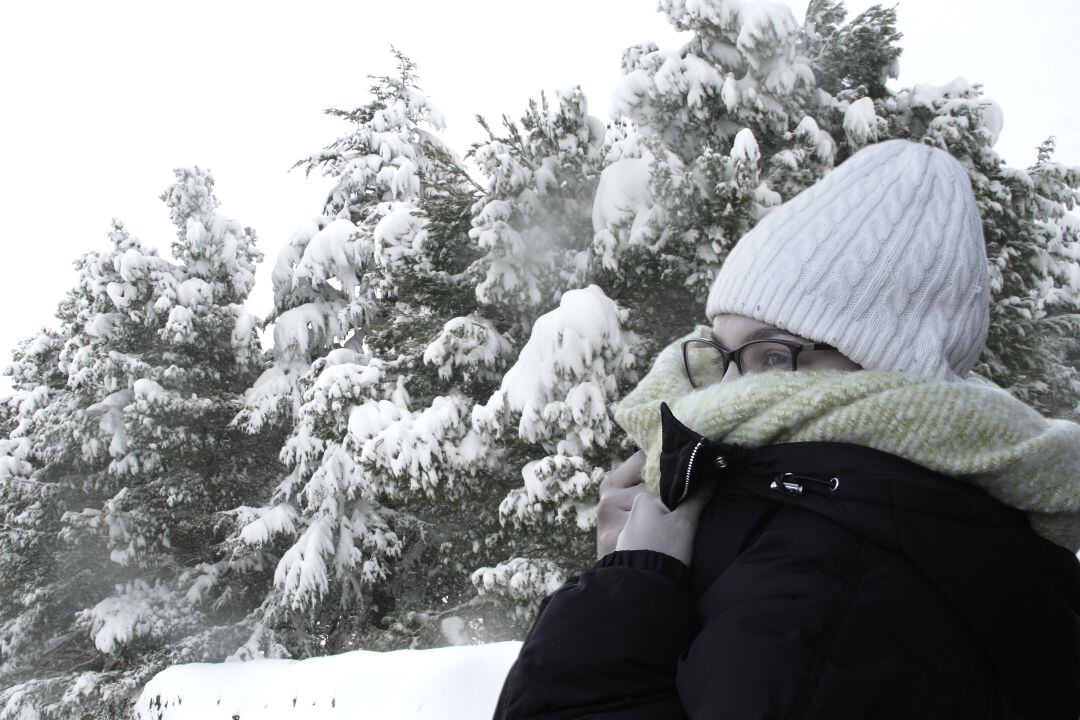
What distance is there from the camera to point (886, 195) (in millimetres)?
1265

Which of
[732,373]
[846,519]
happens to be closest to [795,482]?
[846,519]

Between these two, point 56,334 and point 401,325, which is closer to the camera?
point 401,325

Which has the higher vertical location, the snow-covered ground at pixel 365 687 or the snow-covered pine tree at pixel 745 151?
the snow-covered pine tree at pixel 745 151

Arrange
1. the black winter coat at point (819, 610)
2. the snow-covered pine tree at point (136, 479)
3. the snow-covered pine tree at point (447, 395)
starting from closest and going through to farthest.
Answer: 1. the black winter coat at point (819, 610)
2. the snow-covered pine tree at point (447, 395)
3. the snow-covered pine tree at point (136, 479)

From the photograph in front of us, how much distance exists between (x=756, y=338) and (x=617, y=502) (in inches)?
16.6

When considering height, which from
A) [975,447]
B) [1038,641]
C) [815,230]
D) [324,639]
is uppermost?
[815,230]

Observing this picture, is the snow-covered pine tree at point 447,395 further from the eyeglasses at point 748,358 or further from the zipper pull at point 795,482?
the zipper pull at point 795,482

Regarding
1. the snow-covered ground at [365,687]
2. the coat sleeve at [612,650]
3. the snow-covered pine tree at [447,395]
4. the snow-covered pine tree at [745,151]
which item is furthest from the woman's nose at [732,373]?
the snow-covered pine tree at [745,151]

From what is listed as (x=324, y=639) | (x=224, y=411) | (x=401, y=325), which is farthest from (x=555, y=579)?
(x=224, y=411)

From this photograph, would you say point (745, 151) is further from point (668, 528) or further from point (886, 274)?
point (668, 528)

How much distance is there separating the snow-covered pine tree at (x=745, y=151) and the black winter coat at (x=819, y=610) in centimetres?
729

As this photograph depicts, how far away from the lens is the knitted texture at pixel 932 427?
3.39ft

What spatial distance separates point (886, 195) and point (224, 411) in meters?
18.0

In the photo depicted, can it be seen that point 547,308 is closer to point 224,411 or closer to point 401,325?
point 401,325
